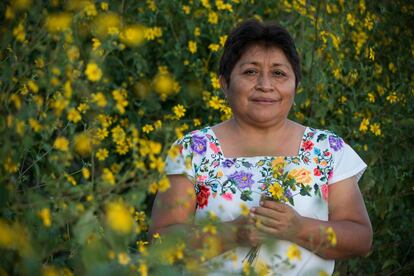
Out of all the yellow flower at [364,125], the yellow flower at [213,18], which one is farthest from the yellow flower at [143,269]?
the yellow flower at [213,18]

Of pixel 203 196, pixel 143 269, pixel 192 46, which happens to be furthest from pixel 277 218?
pixel 192 46

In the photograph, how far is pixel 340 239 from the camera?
2268 mm

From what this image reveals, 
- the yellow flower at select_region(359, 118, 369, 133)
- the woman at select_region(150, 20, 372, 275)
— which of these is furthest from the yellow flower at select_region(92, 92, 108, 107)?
the yellow flower at select_region(359, 118, 369, 133)

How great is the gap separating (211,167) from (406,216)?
60.5 inches

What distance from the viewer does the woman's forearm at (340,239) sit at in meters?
2.19

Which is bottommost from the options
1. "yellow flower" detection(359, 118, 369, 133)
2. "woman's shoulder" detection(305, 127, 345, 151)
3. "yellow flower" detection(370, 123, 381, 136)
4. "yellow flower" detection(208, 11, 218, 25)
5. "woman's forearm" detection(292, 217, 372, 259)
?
"woman's forearm" detection(292, 217, 372, 259)

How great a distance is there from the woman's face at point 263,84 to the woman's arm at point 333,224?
0.97 feet

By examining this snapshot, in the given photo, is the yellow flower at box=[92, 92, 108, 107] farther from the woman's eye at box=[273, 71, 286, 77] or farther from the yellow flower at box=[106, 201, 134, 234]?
the woman's eye at box=[273, 71, 286, 77]

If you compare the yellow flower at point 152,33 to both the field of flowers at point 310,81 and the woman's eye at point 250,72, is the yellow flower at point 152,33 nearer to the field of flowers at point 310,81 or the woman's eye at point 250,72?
the field of flowers at point 310,81

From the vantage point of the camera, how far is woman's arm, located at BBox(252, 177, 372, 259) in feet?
6.90

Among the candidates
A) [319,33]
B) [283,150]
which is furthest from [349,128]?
[283,150]

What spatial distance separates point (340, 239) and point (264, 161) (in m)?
0.33

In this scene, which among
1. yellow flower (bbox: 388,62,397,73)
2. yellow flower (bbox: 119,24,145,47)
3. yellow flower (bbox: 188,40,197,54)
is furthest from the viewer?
yellow flower (bbox: 388,62,397,73)

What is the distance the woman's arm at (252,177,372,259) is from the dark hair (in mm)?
415
